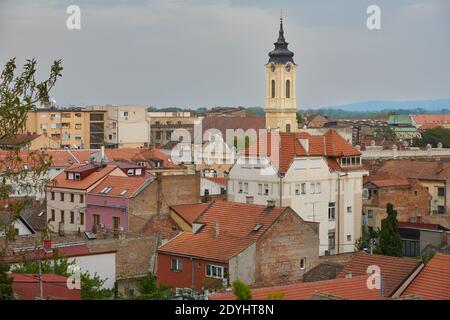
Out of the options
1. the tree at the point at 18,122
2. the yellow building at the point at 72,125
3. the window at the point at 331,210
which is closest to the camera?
the tree at the point at 18,122

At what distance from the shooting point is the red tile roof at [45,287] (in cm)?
1338

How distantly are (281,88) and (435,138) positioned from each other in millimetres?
22377

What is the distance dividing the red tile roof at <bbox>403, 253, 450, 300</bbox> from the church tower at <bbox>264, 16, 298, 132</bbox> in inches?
1497

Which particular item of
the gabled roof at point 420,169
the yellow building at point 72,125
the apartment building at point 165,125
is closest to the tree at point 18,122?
the gabled roof at point 420,169

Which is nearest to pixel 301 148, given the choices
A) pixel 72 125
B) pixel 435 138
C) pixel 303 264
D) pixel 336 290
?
pixel 303 264

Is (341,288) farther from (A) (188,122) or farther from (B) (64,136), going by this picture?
(A) (188,122)

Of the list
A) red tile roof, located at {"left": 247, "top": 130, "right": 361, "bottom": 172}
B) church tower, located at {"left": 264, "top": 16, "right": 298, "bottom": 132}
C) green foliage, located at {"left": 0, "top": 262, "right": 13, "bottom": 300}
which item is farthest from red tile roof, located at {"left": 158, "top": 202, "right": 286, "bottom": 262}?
church tower, located at {"left": 264, "top": 16, "right": 298, "bottom": 132}

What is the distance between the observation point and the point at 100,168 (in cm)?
2980

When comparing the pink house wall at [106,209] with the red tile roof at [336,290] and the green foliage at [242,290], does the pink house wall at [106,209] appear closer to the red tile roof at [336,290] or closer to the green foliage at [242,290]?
the red tile roof at [336,290]

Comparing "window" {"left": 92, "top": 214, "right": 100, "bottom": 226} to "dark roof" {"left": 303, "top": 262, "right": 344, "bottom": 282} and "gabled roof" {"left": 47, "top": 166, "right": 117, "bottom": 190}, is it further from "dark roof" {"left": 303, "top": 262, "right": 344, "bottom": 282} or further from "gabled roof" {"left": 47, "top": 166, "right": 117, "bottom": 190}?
"dark roof" {"left": 303, "top": 262, "right": 344, "bottom": 282}

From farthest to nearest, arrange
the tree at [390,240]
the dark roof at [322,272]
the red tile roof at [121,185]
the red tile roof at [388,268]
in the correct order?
1. the red tile roof at [121,185]
2. the tree at [390,240]
3. the dark roof at [322,272]
4. the red tile roof at [388,268]

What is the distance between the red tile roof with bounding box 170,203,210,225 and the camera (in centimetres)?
2439

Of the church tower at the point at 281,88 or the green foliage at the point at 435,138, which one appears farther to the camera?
the green foliage at the point at 435,138
